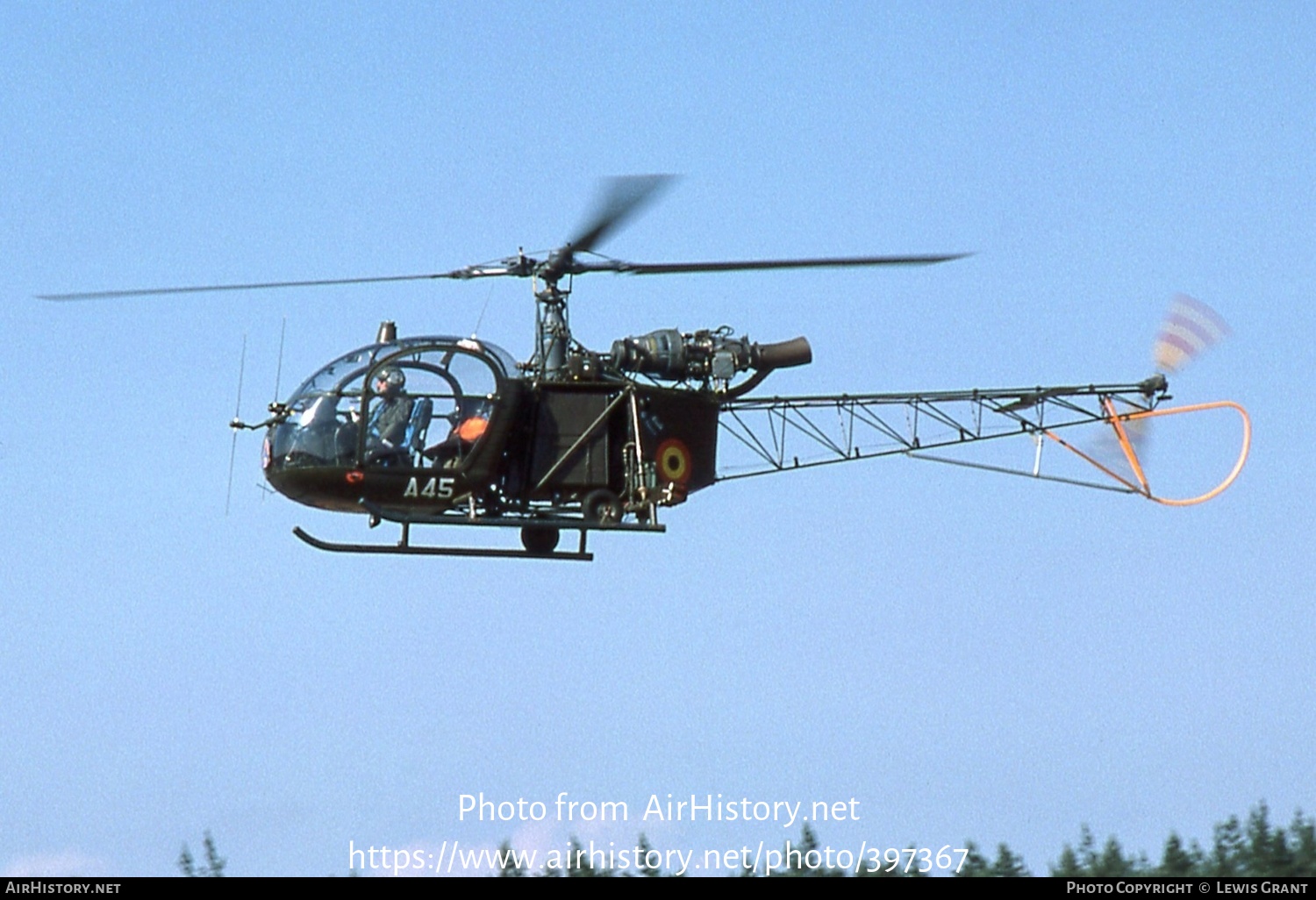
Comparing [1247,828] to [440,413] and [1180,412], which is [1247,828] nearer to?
[1180,412]

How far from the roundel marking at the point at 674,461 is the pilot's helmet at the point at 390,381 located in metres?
3.05

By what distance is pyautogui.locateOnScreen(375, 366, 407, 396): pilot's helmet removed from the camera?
1065 inches

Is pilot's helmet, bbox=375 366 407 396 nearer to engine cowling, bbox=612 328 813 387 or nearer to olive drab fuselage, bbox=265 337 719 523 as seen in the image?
olive drab fuselage, bbox=265 337 719 523

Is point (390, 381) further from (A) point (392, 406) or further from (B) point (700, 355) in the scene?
(B) point (700, 355)

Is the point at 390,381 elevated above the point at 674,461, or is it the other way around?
the point at 390,381

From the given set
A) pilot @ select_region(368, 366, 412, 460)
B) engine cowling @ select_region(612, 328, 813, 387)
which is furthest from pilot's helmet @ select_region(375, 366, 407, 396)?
engine cowling @ select_region(612, 328, 813, 387)

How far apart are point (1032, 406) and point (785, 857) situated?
6529mm

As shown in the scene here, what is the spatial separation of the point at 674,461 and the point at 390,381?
3405 millimetres

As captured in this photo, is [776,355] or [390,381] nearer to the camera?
[390,381]

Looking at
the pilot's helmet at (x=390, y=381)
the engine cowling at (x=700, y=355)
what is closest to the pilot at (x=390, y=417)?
the pilot's helmet at (x=390, y=381)

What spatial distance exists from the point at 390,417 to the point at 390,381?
0.39 metres

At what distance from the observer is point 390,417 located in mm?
27047

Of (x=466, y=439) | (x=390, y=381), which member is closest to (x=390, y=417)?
(x=390, y=381)

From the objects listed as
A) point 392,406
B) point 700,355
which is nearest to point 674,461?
point 700,355
